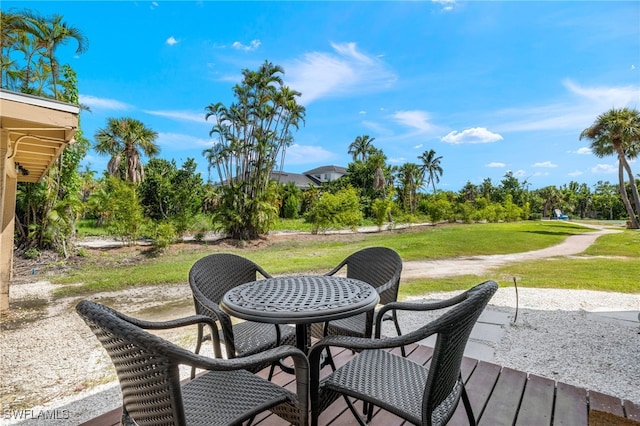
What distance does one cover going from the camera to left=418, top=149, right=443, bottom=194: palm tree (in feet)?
118

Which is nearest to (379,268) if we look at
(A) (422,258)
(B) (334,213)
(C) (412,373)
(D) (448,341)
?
(C) (412,373)

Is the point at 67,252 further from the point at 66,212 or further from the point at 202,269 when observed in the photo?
the point at 202,269

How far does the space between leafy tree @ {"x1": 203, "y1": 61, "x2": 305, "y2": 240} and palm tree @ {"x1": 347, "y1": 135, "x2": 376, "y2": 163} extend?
863 inches

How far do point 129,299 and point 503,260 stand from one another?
8511mm

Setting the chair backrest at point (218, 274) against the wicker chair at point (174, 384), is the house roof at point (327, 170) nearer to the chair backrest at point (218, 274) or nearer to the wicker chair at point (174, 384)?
the chair backrest at point (218, 274)

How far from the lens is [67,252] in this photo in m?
7.57

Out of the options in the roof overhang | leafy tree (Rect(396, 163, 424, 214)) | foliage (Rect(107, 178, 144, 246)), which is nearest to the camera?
the roof overhang

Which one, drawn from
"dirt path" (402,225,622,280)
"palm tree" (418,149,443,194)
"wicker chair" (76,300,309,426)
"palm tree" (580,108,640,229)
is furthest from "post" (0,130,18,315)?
"palm tree" (418,149,443,194)

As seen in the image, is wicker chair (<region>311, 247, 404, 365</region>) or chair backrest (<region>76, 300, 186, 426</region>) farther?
wicker chair (<region>311, 247, 404, 365</region>)

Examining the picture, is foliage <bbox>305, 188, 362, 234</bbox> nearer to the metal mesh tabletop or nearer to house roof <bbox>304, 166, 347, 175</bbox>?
the metal mesh tabletop

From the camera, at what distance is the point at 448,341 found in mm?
990

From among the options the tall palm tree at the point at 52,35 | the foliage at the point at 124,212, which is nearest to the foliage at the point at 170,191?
the foliage at the point at 124,212

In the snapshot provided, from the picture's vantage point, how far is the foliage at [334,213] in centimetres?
1390

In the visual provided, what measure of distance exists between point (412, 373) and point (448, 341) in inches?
20.1
